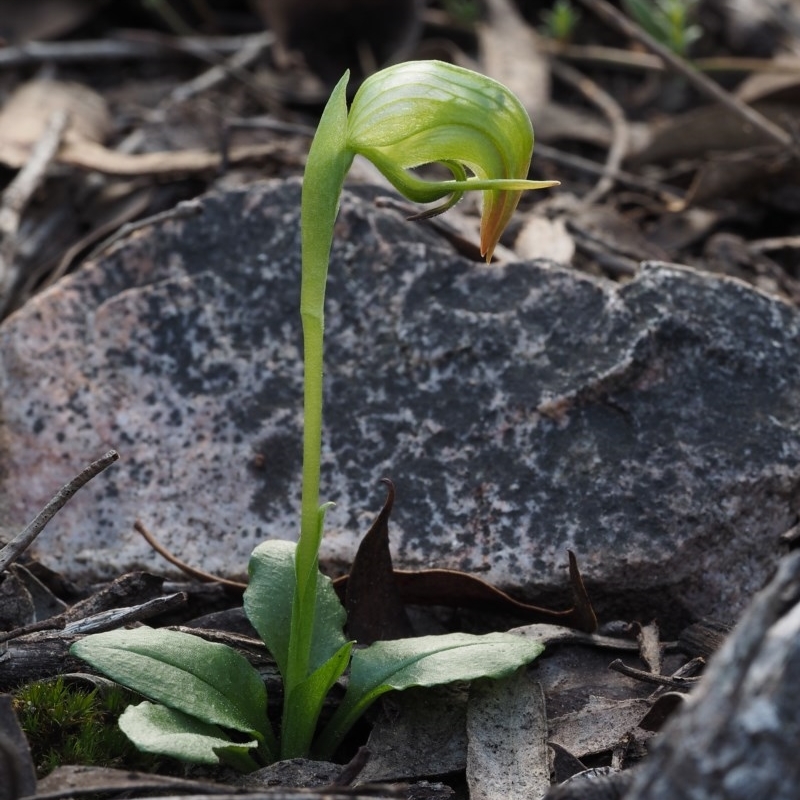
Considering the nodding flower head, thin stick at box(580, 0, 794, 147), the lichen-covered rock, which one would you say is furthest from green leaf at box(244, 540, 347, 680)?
thin stick at box(580, 0, 794, 147)

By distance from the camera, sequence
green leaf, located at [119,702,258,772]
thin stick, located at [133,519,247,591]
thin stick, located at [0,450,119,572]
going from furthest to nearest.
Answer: thin stick, located at [133,519,247,591]
thin stick, located at [0,450,119,572]
green leaf, located at [119,702,258,772]

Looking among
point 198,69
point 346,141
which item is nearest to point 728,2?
point 198,69

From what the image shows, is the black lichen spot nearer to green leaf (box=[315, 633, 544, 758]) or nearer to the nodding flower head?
green leaf (box=[315, 633, 544, 758])

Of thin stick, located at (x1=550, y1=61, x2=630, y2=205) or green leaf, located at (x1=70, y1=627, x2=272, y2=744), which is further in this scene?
thin stick, located at (x1=550, y1=61, x2=630, y2=205)

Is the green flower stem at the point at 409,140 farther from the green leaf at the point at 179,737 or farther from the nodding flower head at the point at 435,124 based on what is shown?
the green leaf at the point at 179,737

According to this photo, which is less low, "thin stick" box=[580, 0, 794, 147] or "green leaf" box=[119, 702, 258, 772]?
"thin stick" box=[580, 0, 794, 147]

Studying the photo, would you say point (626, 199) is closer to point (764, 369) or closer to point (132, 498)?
point (764, 369)

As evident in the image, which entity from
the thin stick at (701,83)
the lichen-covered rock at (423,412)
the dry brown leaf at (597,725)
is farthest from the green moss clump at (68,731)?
the thin stick at (701,83)
